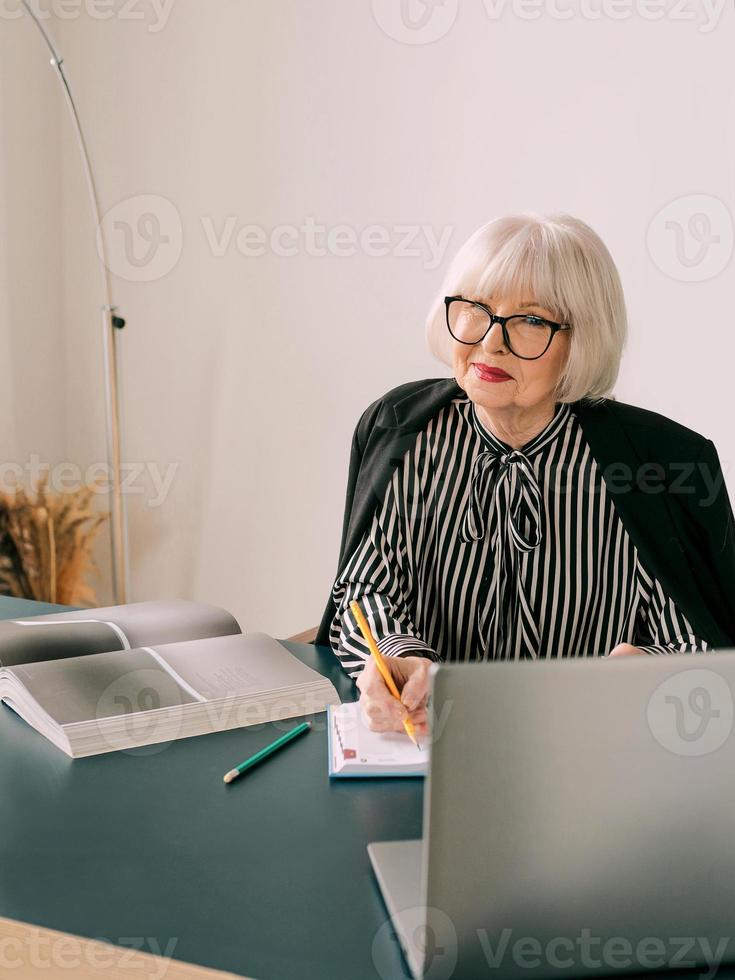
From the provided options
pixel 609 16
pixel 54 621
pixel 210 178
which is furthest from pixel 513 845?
pixel 210 178

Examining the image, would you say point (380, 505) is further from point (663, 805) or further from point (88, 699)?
point (663, 805)

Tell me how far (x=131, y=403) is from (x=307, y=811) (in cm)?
261

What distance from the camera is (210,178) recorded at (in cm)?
313

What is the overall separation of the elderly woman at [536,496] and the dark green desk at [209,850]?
1.51ft

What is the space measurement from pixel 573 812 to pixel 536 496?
0.92 meters

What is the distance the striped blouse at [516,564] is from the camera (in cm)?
155

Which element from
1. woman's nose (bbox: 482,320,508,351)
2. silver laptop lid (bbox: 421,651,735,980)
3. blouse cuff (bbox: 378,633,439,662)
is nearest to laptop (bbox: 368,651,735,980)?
silver laptop lid (bbox: 421,651,735,980)

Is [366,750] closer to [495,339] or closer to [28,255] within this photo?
[495,339]

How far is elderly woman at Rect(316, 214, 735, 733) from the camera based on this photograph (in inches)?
58.3

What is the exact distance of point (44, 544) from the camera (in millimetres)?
2963

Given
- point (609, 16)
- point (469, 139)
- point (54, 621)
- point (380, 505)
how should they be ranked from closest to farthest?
point (54, 621) < point (380, 505) < point (609, 16) < point (469, 139)

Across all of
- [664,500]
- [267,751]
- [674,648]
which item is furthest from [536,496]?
[267,751]

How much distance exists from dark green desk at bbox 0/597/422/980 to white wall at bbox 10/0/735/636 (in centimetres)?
186

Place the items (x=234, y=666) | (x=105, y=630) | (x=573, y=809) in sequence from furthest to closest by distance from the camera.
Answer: (x=105, y=630)
(x=234, y=666)
(x=573, y=809)
